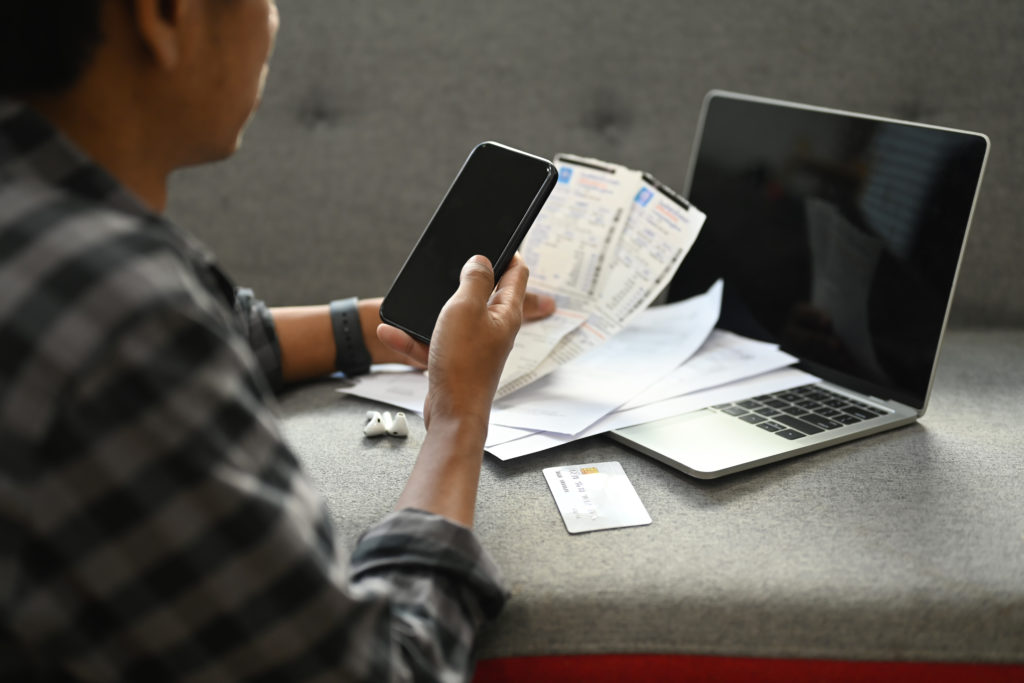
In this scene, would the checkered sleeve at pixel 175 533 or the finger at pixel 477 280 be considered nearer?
the checkered sleeve at pixel 175 533

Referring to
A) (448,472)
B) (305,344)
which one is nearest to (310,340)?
(305,344)

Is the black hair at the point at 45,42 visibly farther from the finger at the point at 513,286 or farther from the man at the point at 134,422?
the finger at the point at 513,286

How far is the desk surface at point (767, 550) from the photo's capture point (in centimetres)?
57

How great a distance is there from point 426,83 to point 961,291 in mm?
848

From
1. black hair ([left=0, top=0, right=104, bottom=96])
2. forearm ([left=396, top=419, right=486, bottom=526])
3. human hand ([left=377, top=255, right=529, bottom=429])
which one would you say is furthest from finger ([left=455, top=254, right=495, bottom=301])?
black hair ([left=0, top=0, right=104, bottom=96])

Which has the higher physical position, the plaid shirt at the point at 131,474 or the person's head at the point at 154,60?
the person's head at the point at 154,60

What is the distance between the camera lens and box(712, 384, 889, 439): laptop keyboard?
2.63 ft

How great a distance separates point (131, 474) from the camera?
374 millimetres

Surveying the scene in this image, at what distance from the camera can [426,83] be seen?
1.20 meters

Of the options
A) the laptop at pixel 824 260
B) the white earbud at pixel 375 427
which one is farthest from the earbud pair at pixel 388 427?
the laptop at pixel 824 260

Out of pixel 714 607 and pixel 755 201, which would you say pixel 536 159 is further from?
pixel 714 607

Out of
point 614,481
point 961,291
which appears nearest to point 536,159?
point 614,481

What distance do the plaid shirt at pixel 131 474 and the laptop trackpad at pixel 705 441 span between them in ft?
1.24

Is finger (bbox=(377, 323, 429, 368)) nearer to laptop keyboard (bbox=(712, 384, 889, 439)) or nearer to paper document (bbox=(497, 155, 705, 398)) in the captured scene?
paper document (bbox=(497, 155, 705, 398))
